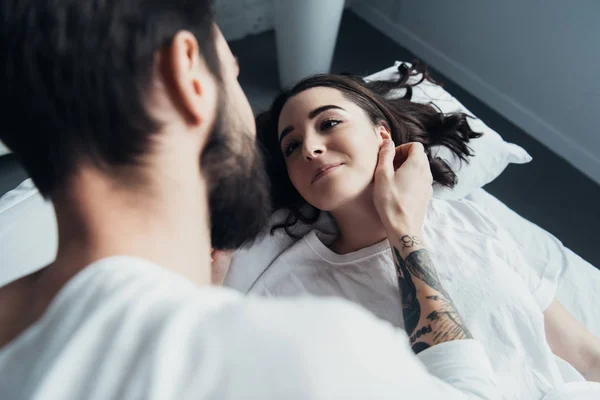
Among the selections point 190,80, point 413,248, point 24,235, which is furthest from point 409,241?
point 24,235

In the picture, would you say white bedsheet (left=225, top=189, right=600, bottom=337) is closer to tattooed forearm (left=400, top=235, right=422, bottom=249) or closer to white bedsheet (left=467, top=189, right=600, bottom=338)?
white bedsheet (left=467, top=189, right=600, bottom=338)

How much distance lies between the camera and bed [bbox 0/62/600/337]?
3.58ft

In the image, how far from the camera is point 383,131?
1.10 meters

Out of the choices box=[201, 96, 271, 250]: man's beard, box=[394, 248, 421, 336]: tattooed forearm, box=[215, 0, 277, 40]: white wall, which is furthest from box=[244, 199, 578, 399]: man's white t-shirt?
box=[215, 0, 277, 40]: white wall

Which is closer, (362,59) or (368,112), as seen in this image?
(368,112)

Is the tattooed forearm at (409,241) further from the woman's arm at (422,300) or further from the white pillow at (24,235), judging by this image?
the white pillow at (24,235)

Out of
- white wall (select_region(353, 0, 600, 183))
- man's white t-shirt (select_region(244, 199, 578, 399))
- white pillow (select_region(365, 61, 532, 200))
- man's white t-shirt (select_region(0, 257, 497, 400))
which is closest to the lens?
man's white t-shirt (select_region(0, 257, 497, 400))

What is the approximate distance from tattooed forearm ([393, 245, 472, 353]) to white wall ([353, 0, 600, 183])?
1.36 meters

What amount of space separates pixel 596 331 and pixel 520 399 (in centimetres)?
35

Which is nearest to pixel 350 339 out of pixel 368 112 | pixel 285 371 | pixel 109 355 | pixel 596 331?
pixel 285 371

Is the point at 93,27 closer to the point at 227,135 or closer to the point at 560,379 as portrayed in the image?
the point at 227,135

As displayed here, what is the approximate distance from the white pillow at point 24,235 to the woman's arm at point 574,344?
1.15m

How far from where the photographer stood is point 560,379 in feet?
3.00

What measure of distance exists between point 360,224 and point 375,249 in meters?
0.07
